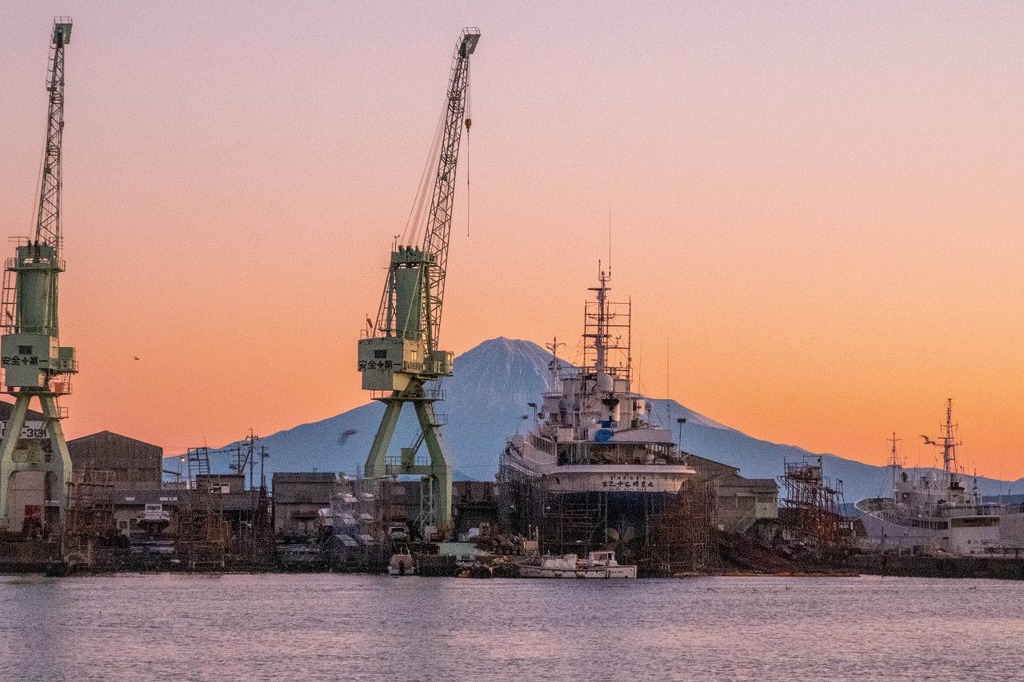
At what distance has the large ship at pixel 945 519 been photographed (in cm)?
13762

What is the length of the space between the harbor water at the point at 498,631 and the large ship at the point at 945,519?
24.0 m

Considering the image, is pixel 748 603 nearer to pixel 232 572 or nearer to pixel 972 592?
pixel 972 592

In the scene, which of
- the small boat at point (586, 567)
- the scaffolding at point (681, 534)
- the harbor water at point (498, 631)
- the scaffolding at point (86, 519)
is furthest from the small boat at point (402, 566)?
the scaffolding at point (86, 519)

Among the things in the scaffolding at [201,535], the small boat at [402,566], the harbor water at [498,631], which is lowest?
the harbor water at [498,631]

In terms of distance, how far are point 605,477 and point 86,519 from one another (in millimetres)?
35792

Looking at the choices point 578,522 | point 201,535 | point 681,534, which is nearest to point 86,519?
point 201,535

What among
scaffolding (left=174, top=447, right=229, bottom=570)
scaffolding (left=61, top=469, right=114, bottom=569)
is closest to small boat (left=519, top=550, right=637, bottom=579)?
scaffolding (left=174, top=447, right=229, bottom=570)

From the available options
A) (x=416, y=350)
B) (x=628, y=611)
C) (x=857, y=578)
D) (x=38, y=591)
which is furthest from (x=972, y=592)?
(x=38, y=591)

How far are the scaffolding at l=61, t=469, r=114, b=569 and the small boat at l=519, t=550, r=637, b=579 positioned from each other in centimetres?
2927

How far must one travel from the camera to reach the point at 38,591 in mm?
104938

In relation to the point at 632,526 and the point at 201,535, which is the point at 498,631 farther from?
the point at 201,535

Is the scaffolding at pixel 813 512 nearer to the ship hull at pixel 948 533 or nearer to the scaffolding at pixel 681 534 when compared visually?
the ship hull at pixel 948 533

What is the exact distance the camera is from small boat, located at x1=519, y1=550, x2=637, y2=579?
371 feet

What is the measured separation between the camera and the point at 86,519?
130 m
